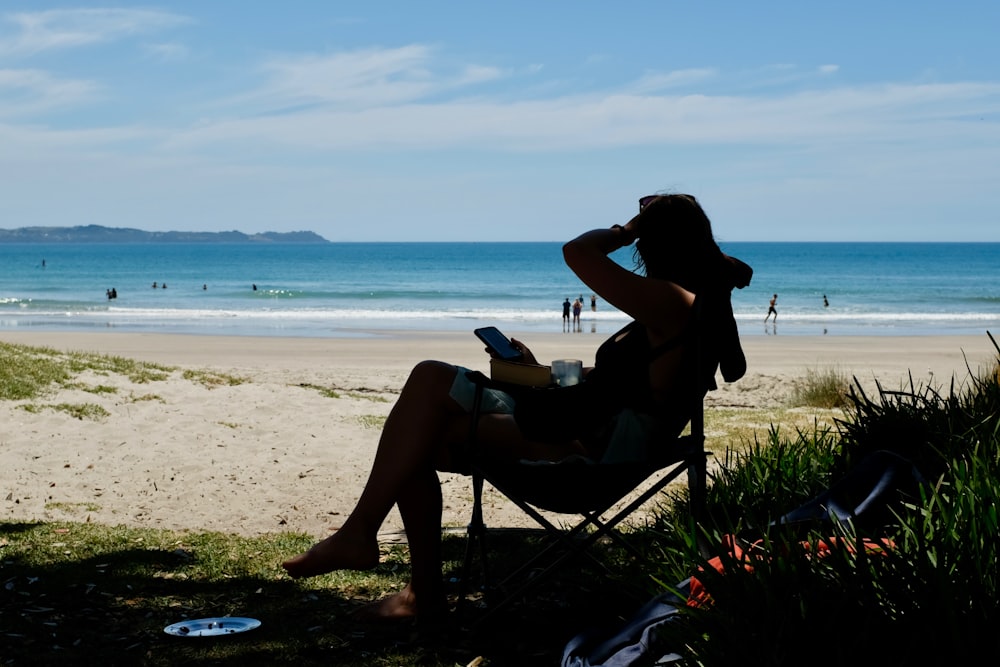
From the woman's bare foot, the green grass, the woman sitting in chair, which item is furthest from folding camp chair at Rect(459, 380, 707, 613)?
the green grass

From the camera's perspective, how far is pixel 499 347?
3340 millimetres

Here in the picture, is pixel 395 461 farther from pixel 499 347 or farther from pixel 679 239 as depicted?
pixel 679 239

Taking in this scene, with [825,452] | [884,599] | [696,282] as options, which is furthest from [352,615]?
[825,452]

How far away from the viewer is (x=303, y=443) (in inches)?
286

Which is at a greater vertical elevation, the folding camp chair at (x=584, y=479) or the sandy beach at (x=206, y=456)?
the folding camp chair at (x=584, y=479)

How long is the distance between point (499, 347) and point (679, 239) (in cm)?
63

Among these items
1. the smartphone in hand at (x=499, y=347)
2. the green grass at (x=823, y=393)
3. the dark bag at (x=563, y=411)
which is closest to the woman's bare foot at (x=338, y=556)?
the dark bag at (x=563, y=411)

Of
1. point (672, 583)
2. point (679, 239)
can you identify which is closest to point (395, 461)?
point (672, 583)

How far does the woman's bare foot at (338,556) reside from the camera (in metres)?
3.16

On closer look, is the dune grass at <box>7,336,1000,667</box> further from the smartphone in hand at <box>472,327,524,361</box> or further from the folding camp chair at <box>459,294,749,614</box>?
the smartphone in hand at <box>472,327,524,361</box>

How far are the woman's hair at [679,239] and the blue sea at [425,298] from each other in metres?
6.63

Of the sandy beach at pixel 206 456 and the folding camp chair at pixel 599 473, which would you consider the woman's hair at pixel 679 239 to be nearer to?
the folding camp chair at pixel 599 473

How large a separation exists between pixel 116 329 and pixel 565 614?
88.6ft

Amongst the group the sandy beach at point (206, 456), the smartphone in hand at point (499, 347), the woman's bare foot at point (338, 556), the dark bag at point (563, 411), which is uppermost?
the smartphone in hand at point (499, 347)
